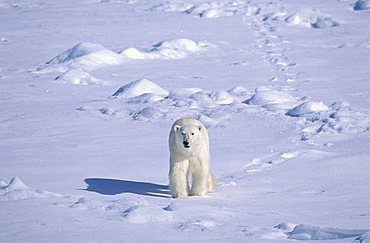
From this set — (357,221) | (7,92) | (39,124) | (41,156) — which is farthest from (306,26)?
(357,221)

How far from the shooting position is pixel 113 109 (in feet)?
33.5

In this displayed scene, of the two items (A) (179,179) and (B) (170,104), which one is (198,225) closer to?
(A) (179,179)

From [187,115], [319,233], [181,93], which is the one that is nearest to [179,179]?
[319,233]

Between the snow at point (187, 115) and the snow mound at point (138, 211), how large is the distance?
1 centimetres

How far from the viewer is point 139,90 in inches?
447

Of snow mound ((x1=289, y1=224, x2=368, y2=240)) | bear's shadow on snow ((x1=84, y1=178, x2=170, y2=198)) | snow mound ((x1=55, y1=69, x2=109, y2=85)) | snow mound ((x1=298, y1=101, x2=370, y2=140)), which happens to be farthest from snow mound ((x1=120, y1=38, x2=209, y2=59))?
snow mound ((x1=289, y1=224, x2=368, y2=240))

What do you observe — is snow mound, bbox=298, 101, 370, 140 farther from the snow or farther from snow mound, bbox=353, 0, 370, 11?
snow mound, bbox=353, 0, 370, 11

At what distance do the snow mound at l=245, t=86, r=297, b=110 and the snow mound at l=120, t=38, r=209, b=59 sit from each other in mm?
4209

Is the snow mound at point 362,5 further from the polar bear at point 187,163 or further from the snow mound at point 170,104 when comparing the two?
the polar bear at point 187,163

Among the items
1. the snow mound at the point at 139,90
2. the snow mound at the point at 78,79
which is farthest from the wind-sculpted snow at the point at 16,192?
the snow mound at the point at 78,79

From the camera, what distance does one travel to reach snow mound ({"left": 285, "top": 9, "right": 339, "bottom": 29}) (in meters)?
17.8

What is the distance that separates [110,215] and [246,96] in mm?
6290

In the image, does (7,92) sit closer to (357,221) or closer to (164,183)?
(164,183)

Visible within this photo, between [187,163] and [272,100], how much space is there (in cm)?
454
